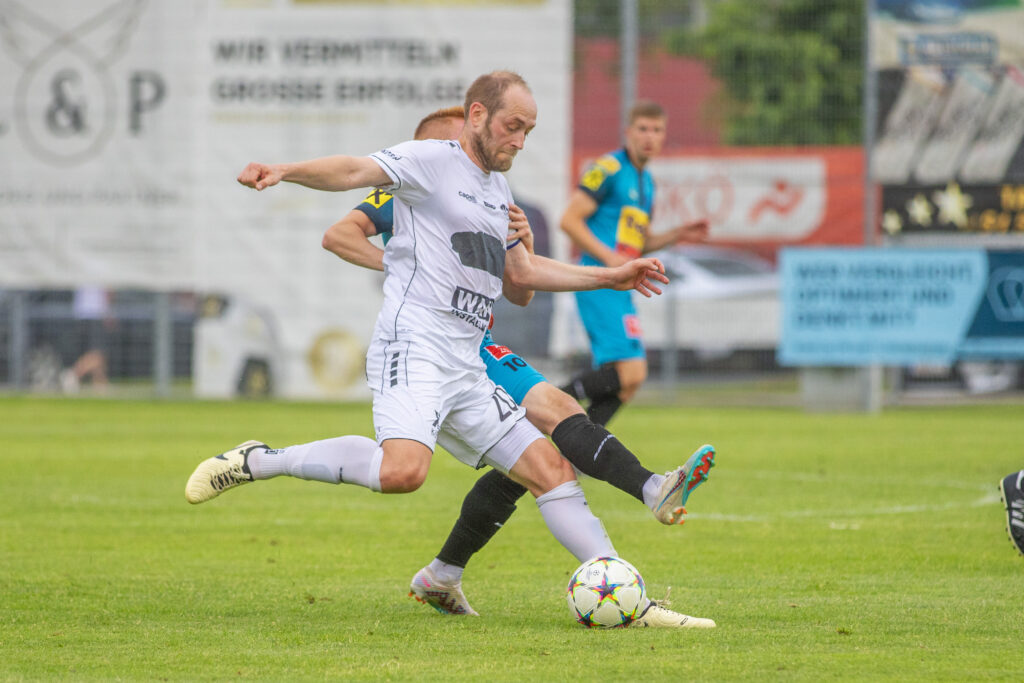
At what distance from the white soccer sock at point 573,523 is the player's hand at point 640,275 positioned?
29.4 inches

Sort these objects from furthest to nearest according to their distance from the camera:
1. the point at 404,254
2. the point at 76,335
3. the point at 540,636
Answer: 1. the point at 76,335
2. the point at 404,254
3. the point at 540,636

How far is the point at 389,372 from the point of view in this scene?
548 centimetres

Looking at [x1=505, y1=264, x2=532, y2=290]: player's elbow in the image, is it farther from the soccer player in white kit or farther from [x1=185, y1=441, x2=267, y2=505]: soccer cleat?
[x1=185, y1=441, x2=267, y2=505]: soccer cleat

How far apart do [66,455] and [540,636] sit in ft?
27.8

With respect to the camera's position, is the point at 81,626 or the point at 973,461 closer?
the point at 81,626

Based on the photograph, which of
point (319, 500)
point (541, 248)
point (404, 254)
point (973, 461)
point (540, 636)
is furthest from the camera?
point (541, 248)

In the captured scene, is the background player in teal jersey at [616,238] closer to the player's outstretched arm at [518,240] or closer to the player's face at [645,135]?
the player's face at [645,135]

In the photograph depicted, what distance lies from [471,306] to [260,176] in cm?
107

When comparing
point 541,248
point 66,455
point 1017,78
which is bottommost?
point 66,455

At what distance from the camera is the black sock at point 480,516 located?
5891mm

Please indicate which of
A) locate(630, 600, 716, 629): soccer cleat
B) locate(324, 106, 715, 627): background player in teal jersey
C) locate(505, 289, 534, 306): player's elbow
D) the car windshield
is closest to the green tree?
the car windshield

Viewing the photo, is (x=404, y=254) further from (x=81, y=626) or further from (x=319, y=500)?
(x=319, y=500)

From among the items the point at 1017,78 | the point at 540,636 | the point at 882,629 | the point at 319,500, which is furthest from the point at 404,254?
the point at 1017,78

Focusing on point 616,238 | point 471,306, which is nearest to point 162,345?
point 616,238
